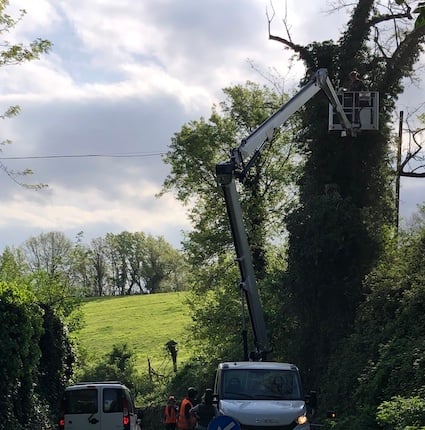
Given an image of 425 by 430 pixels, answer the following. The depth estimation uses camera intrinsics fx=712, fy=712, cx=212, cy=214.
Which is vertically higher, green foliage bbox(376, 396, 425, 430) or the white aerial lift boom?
the white aerial lift boom

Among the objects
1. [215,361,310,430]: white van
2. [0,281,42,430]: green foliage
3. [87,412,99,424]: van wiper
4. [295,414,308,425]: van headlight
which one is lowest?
[295,414,308,425]: van headlight

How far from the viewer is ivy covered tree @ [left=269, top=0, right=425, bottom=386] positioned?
24.5 meters

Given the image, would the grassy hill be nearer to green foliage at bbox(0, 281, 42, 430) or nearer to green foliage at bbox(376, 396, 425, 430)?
green foliage at bbox(0, 281, 42, 430)

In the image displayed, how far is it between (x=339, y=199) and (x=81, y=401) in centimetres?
1194

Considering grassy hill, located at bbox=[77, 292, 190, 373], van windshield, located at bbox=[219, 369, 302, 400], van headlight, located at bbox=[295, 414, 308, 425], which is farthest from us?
grassy hill, located at bbox=[77, 292, 190, 373]

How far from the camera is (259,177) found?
141 feet

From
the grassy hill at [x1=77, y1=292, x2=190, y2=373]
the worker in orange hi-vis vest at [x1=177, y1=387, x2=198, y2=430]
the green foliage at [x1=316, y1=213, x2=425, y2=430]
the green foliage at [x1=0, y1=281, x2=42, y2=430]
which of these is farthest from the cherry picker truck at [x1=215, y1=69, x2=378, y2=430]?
the grassy hill at [x1=77, y1=292, x2=190, y2=373]

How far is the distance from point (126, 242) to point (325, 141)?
76.9m

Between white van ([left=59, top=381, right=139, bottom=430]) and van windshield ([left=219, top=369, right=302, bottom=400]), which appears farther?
white van ([left=59, top=381, right=139, bottom=430])

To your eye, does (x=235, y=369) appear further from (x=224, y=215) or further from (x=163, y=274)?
(x=163, y=274)

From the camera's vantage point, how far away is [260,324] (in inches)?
836

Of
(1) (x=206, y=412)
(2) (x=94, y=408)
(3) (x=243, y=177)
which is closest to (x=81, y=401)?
(2) (x=94, y=408)

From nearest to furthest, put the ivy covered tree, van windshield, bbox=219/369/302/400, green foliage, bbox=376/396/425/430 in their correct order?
green foliage, bbox=376/396/425/430, van windshield, bbox=219/369/302/400, the ivy covered tree

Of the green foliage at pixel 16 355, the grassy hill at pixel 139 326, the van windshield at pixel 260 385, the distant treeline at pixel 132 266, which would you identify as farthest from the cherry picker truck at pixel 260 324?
the distant treeline at pixel 132 266
